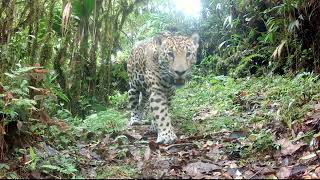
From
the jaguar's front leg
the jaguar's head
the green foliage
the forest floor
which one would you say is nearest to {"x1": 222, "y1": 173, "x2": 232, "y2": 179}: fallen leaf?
the forest floor

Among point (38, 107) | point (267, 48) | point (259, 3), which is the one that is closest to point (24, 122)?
point (38, 107)

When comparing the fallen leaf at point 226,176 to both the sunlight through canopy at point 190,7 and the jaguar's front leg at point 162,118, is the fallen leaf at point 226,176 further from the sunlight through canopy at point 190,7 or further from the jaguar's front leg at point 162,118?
the sunlight through canopy at point 190,7

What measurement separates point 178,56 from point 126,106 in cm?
458

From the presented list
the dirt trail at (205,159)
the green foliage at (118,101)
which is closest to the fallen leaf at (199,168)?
the dirt trail at (205,159)

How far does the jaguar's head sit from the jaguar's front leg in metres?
0.34

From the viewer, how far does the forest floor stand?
4254mm

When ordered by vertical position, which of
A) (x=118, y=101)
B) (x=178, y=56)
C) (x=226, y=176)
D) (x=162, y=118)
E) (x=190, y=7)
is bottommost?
(x=226, y=176)

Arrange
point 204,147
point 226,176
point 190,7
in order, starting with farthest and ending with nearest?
point 190,7 < point 204,147 < point 226,176

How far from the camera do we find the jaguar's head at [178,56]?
257 inches

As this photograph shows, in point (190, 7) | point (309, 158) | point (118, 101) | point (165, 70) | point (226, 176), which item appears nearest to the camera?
point (226, 176)

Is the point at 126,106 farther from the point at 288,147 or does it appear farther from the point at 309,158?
the point at 309,158

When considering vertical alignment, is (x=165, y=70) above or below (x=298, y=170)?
above

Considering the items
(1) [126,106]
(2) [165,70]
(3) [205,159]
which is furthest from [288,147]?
(1) [126,106]

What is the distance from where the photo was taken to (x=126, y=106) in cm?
1095
